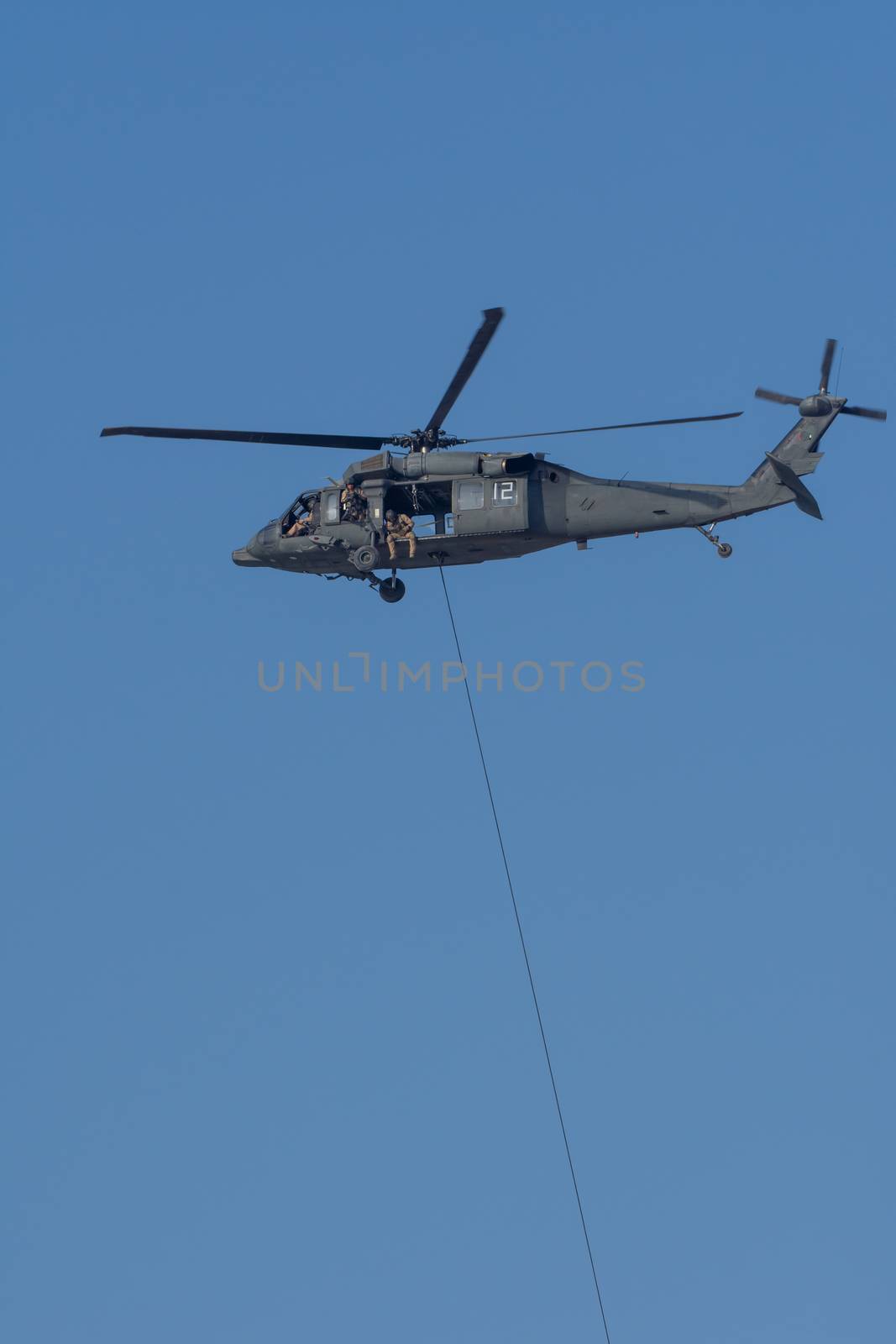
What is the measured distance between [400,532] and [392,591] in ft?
4.09

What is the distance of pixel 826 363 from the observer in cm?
3844

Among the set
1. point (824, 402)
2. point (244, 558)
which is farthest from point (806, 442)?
point (244, 558)

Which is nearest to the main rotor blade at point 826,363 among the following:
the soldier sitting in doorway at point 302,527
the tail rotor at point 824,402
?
the tail rotor at point 824,402

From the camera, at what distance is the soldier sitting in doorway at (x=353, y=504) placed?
3941cm

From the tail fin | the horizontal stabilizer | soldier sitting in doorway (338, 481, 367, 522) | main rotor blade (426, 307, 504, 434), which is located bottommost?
the horizontal stabilizer

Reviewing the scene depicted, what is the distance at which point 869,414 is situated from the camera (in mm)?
37844

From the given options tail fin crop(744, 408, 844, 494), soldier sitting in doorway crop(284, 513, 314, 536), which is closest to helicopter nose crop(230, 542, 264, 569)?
soldier sitting in doorway crop(284, 513, 314, 536)

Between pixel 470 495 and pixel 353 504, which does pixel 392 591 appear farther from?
pixel 470 495

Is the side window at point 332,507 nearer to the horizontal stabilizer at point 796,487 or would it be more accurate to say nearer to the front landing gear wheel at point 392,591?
the front landing gear wheel at point 392,591

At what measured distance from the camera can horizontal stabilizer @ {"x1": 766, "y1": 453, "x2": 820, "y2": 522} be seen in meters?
36.8

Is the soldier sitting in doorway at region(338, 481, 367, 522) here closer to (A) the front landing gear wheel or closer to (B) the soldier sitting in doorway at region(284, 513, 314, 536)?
(B) the soldier sitting in doorway at region(284, 513, 314, 536)

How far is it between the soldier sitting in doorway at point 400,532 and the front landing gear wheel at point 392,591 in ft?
2.35

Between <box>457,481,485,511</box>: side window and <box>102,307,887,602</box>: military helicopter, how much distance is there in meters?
0.02

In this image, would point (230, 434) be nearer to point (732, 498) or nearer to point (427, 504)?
point (427, 504)
